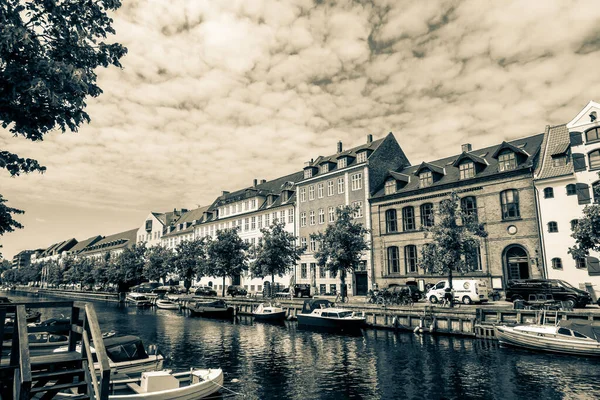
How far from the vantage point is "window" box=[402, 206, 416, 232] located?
154 feet

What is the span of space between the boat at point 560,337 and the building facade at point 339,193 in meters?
25.3

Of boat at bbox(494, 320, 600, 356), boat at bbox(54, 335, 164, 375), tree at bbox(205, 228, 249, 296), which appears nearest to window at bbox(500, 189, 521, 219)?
boat at bbox(494, 320, 600, 356)

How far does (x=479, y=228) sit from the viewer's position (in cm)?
3422

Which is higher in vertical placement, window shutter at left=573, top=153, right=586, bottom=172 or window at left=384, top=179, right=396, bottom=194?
window at left=384, top=179, right=396, bottom=194

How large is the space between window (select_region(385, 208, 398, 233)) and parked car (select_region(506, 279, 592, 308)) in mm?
16869

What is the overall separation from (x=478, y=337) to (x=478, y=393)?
1340 centimetres

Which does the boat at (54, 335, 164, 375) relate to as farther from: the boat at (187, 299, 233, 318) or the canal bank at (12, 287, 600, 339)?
the boat at (187, 299, 233, 318)

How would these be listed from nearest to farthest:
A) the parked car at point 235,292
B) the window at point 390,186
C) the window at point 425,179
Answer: the window at point 425,179 → the window at point 390,186 → the parked car at point 235,292

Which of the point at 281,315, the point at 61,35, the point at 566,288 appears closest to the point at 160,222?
the point at 281,315

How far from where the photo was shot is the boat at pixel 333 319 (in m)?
32.8

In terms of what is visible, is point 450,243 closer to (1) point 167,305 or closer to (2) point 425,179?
(2) point 425,179

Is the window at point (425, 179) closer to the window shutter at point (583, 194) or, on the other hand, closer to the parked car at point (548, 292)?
the window shutter at point (583, 194)

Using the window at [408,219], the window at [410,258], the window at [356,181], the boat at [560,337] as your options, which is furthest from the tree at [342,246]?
the boat at [560,337]

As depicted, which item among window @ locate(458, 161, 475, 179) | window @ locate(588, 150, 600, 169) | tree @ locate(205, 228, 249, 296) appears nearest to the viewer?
window @ locate(588, 150, 600, 169)
